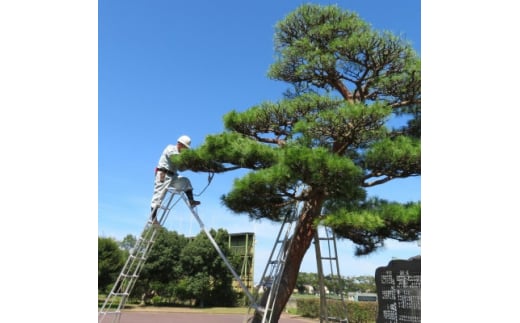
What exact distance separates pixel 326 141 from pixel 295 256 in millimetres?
1392

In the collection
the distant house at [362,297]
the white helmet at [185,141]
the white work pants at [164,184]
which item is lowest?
the distant house at [362,297]

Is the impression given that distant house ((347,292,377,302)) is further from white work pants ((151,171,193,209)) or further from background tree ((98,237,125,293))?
white work pants ((151,171,193,209))

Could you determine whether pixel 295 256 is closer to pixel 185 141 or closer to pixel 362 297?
pixel 185 141

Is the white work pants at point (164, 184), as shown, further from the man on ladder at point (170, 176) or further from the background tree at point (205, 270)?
the background tree at point (205, 270)

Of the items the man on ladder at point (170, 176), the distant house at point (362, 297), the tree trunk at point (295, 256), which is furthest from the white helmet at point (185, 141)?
the distant house at point (362, 297)

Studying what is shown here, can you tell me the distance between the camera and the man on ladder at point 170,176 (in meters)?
5.11

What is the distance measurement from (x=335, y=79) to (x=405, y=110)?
88cm

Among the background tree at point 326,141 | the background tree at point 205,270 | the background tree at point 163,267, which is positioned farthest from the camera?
the background tree at point 163,267

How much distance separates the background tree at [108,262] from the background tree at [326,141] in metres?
14.1

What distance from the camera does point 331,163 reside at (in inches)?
153

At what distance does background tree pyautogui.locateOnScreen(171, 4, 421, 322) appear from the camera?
13.3 ft

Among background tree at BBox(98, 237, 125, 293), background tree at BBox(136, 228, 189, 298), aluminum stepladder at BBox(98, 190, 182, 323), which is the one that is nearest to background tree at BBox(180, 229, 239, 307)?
background tree at BBox(136, 228, 189, 298)

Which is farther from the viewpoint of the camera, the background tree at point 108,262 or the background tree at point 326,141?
the background tree at point 108,262
